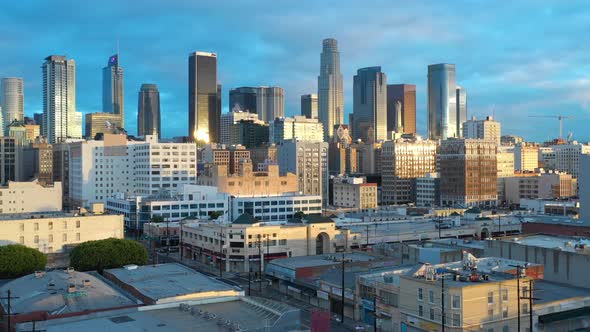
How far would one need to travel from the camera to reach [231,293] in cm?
5259

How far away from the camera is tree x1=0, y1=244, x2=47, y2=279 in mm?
71188

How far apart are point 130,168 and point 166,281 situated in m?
145

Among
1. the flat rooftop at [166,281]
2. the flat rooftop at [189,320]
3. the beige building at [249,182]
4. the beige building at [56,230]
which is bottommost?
the flat rooftop at [189,320]

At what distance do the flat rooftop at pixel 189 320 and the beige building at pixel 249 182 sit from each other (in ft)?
371

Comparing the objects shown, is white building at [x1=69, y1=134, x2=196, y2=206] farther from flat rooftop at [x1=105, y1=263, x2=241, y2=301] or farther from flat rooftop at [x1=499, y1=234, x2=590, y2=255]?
flat rooftop at [x1=499, y1=234, x2=590, y2=255]

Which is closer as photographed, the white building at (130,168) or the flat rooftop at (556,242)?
the flat rooftop at (556,242)

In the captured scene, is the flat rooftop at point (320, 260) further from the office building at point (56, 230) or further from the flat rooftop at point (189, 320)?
Answer: the office building at point (56, 230)

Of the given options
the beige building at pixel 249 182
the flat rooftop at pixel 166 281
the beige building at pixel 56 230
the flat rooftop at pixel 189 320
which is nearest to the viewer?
the flat rooftop at pixel 189 320

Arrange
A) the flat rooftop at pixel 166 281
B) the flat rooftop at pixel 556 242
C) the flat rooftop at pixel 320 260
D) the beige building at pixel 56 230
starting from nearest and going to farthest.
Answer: the flat rooftop at pixel 166 281
the flat rooftop at pixel 556 242
the flat rooftop at pixel 320 260
the beige building at pixel 56 230

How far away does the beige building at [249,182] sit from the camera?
6373 inches

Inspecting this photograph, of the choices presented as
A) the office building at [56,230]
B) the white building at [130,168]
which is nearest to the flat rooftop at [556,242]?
the office building at [56,230]

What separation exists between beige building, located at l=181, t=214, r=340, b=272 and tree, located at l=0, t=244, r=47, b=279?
28.1m

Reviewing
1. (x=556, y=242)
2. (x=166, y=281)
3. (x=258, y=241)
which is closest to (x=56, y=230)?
(x=258, y=241)

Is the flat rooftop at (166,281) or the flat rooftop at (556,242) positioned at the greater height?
the flat rooftop at (556,242)
